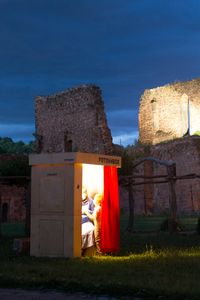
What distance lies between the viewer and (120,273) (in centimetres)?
826

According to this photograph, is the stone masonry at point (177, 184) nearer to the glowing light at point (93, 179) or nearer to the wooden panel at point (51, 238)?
the glowing light at point (93, 179)

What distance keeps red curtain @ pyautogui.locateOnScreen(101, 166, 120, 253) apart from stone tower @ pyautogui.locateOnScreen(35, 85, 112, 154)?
69.3 feet

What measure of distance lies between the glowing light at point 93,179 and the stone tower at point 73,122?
21.2 meters

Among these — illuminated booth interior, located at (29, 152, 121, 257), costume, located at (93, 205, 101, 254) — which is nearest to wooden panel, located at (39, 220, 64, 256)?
illuminated booth interior, located at (29, 152, 121, 257)

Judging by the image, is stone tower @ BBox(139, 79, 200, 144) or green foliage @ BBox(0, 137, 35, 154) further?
green foliage @ BBox(0, 137, 35, 154)

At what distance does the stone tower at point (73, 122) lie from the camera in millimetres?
33781

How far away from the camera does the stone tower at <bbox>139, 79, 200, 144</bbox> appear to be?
40.6 m

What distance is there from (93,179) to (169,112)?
103 feet

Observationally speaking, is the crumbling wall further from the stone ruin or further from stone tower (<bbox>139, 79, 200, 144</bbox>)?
stone tower (<bbox>139, 79, 200, 144</bbox>)

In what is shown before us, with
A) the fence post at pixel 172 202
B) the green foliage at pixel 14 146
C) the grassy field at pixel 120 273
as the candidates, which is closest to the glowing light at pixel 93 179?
the grassy field at pixel 120 273

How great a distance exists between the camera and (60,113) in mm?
36906

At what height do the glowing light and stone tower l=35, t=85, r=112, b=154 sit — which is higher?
stone tower l=35, t=85, r=112, b=154

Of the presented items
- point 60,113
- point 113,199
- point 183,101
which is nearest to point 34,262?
point 113,199

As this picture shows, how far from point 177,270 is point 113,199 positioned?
3352 mm
